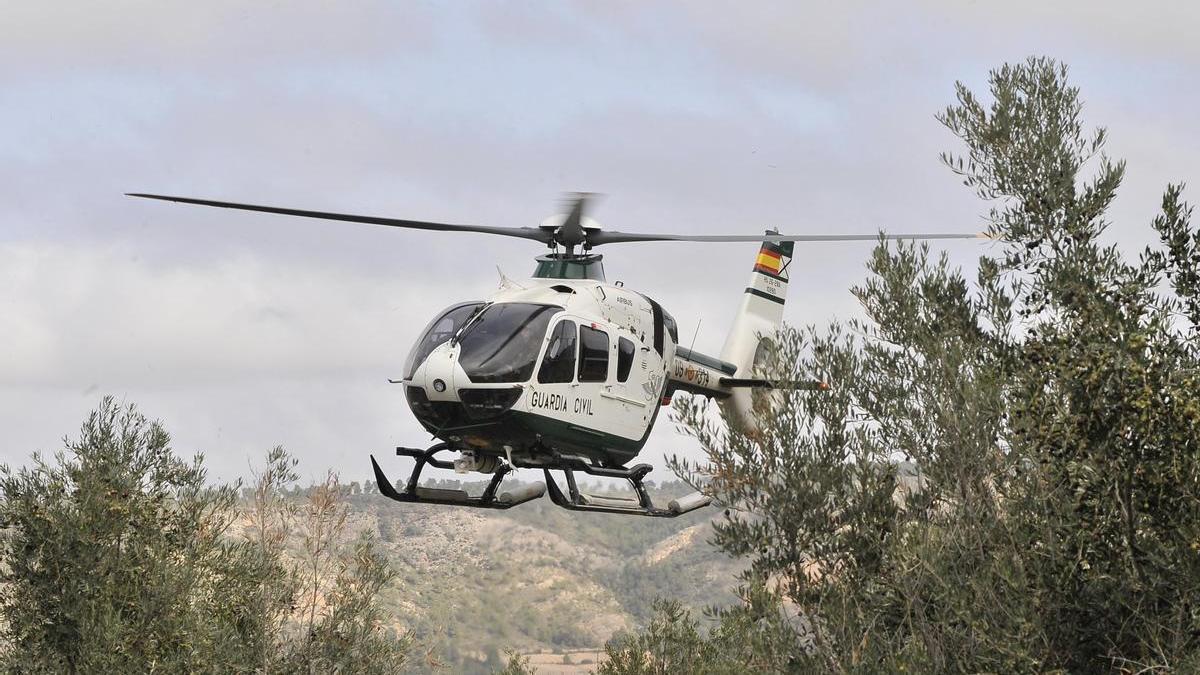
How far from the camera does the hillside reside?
467 feet

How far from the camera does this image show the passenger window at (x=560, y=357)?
1998 cm

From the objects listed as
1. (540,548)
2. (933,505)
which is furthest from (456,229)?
(540,548)

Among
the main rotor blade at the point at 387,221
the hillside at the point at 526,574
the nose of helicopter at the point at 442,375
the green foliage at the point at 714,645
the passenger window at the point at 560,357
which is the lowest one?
the hillside at the point at 526,574

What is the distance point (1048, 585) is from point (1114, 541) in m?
0.78

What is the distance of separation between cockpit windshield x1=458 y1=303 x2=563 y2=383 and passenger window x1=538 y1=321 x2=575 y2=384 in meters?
0.19

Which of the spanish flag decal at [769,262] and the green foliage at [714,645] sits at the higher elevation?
the spanish flag decal at [769,262]

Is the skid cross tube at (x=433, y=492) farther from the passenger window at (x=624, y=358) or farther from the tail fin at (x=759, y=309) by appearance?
the tail fin at (x=759, y=309)

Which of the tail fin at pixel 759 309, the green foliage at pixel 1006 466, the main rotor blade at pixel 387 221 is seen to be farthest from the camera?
the tail fin at pixel 759 309

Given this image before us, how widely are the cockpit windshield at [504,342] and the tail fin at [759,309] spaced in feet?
24.7

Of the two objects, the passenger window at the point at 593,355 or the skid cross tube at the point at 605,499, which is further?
the passenger window at the point at 593,355

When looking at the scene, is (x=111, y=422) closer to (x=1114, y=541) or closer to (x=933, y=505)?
(x=933, y=505)

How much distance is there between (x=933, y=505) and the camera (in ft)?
51.7

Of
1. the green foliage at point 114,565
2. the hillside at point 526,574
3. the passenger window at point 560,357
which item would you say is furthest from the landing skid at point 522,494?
the hillside at point 526,574

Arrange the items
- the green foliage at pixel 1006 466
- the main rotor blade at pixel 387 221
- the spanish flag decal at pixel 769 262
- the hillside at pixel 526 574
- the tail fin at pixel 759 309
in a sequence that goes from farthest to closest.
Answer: the hillside at pixel 526 574, the spanish flag decal at pixel 769 262, the tail fin at pixel 759 309, the main rotor blade at pixel 387 221, the green foliage at pixel 1006 466
